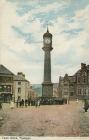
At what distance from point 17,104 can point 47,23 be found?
0.66 metres

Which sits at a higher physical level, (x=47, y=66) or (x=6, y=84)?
(x=47, y=66)

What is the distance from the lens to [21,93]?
2617mm

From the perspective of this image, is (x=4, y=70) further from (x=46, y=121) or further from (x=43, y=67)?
(x=46, y=121)

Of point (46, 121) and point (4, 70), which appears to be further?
point (4, 70)

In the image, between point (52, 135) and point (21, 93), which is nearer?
point (52, 135)

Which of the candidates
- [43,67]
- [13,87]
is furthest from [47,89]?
[13,87]

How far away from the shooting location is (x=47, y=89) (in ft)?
8.34

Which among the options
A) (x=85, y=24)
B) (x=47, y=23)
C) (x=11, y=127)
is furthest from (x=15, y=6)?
(x=11, y=127)

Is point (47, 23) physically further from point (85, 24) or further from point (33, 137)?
point (33, 137)

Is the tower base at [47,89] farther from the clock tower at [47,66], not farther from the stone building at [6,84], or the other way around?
the stone building at [6,84]

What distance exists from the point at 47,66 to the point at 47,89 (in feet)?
0.57

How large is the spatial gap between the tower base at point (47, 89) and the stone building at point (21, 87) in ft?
0.38

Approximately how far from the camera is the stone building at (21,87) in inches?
101

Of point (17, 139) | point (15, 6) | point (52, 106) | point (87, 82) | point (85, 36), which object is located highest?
point (15, 6)
